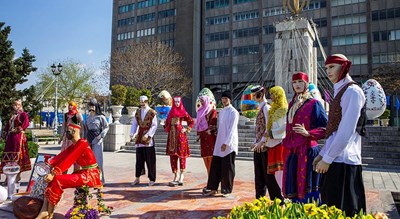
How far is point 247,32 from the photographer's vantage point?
48750 mm

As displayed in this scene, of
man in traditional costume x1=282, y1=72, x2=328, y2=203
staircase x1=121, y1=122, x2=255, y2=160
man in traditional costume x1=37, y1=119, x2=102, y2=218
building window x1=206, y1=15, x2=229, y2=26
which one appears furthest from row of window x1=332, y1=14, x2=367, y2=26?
man in traditional costume x1=37, y1=119, x2=102, y2=218

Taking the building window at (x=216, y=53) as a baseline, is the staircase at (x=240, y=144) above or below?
below

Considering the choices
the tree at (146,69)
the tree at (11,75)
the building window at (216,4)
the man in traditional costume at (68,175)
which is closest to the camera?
the man in traditional costume at (68,175)

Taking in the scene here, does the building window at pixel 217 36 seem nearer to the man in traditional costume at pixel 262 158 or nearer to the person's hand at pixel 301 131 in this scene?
the man in traditional costume at pixel 262 158

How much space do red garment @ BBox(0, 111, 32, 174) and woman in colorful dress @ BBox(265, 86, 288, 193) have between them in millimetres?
5452

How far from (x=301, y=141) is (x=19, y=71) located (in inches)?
711

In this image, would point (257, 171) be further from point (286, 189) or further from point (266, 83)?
point (266, 83)

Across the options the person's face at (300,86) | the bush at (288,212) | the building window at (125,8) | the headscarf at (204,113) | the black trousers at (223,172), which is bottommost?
the black trousers at (223,172)

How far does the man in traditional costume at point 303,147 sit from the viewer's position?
12.2ft

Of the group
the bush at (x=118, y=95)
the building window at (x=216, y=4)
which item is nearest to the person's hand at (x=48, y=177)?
the bush at (x=118, y=95)

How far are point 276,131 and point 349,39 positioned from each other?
139 ft

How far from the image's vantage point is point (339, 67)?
319cm

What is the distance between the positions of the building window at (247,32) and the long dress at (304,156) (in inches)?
1806

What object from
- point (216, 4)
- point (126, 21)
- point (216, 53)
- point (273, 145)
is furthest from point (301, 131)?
point (126, 21)
